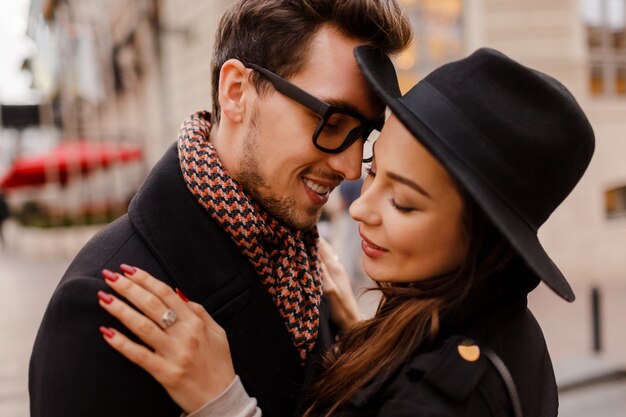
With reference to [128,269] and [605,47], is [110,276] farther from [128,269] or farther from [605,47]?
[605,47]

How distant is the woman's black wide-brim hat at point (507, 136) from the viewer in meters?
1.53

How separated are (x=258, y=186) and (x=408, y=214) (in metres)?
0.60

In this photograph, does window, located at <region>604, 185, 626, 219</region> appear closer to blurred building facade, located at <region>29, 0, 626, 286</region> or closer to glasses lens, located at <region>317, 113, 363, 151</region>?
blurred building facade, located at <region>29, 0, 626, 286</region>

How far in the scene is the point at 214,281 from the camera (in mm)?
1853

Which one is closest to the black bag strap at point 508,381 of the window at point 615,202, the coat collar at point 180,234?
the coat collar at point 180,234

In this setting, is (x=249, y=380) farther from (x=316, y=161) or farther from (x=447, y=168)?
(x=447, y=168)

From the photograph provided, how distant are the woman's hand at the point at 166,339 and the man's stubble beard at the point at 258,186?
50 centimetres

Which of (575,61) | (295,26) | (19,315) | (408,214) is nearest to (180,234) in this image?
(408,214)

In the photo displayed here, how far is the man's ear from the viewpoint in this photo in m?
2.13

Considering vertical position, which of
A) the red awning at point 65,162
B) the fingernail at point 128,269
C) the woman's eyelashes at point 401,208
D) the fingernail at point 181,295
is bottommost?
the red awning at point 65,162

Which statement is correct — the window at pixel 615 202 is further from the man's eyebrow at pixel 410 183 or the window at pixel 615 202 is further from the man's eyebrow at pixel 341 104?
the man's eyebrow at pixel 410 183

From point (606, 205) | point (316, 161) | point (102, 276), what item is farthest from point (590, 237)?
point (102, 276)

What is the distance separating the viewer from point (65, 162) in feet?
55.9

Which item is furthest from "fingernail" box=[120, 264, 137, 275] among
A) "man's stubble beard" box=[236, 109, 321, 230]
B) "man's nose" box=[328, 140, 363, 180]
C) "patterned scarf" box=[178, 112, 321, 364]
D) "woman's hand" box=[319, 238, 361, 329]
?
"woman's hand" box=[319, 238, 361, 329]
